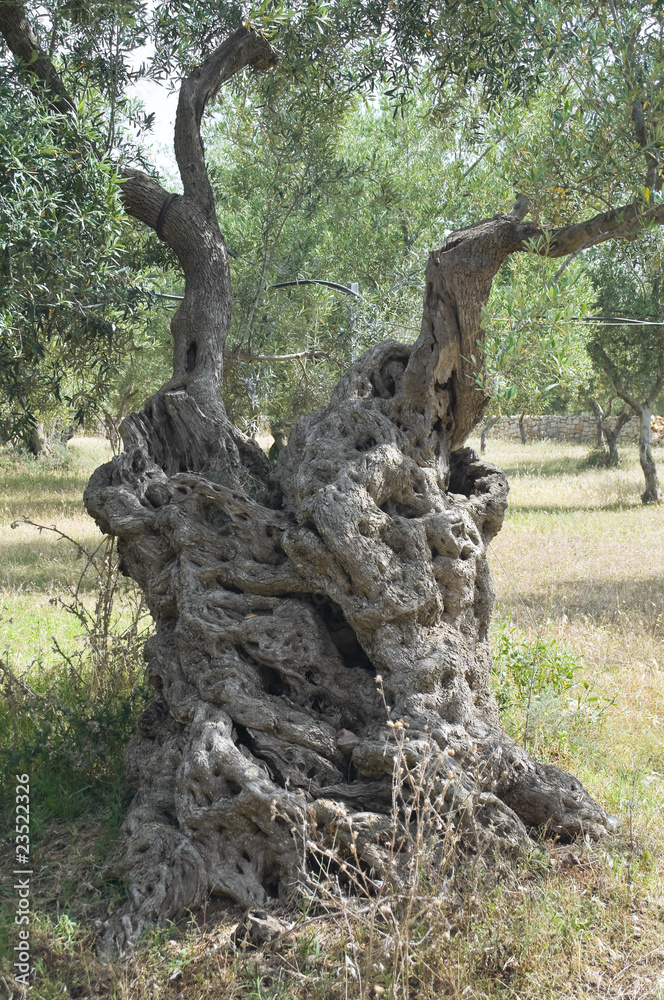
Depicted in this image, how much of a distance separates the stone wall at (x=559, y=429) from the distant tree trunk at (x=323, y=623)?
1271 inches

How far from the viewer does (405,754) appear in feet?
12.0

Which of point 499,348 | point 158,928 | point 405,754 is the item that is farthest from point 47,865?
point 499,348

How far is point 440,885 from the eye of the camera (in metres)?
3.29

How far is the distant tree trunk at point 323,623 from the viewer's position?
3607mm

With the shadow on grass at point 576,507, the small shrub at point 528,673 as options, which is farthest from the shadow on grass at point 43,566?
the shadow on grass at point 576,507

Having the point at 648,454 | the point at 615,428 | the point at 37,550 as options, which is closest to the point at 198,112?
the point at 37,550

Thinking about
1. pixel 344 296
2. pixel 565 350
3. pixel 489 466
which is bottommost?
pixel 489 466

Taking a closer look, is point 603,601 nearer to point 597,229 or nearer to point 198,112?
point 597,229

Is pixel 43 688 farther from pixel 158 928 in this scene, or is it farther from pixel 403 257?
pixel 403 257

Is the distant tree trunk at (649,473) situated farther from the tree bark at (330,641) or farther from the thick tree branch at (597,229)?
the thick tree branch at (597,229)

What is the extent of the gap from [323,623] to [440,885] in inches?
63.6

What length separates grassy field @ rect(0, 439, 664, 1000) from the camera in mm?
3068

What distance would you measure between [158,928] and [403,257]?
28.5 feet

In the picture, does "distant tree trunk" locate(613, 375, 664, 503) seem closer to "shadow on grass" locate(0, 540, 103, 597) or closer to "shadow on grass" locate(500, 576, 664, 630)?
"shadow on grass" locate(500, 576, 664, 630)
